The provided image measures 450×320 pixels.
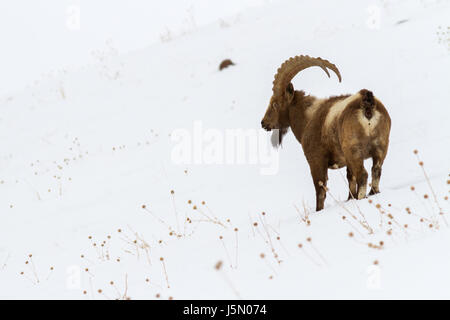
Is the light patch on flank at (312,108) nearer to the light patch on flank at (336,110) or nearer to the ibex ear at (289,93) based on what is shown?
the ibex ear at (289,93)

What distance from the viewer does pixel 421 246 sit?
2.93m

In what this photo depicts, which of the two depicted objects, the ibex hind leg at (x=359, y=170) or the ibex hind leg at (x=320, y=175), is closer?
the ibex hind leg at (x=359, y=170)

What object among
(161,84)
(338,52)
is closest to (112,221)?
(338,52)

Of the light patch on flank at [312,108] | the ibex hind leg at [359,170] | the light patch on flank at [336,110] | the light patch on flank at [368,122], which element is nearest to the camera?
the light patch on flank at [368,122]

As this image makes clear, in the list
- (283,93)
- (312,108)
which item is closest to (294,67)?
(283,93)

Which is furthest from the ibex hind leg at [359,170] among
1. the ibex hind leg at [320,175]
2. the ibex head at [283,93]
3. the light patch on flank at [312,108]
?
the ibex head at [283,93]

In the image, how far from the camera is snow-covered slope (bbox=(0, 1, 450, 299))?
323 centimetres

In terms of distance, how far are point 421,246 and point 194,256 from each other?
6.79 ft

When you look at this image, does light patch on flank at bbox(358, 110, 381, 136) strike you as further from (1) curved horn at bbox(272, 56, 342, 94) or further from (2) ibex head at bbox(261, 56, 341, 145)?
(2) ibex head at bbox(261, 56, 341, 145)

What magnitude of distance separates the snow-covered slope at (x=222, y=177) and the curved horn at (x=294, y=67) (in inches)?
62.6

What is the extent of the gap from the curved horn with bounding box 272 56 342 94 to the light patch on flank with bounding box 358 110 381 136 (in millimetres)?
801

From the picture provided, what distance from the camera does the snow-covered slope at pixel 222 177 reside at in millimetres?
3232

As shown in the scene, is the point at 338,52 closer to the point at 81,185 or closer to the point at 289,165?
the point at 289,165

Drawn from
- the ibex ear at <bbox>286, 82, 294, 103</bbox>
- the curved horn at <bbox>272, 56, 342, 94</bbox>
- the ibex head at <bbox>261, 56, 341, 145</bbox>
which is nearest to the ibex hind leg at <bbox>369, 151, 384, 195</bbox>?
the curved horn at <bbox>272, 56, 342, 94</bbox>
